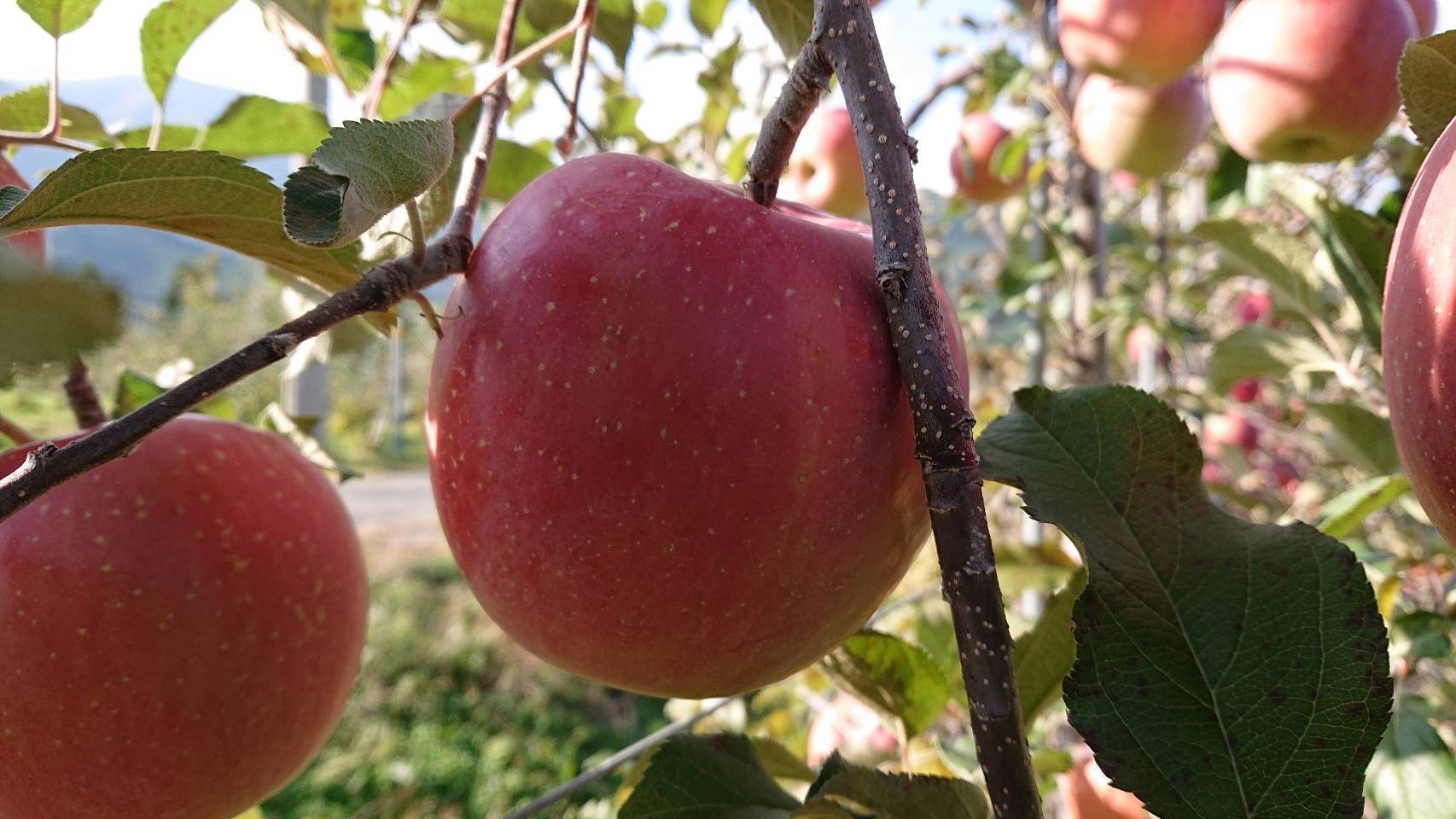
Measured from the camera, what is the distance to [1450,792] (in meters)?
0.49

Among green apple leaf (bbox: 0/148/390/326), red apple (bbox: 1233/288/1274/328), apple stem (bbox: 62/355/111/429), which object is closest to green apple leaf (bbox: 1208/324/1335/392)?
green apple leaf (bbox: 0/148/390/326)

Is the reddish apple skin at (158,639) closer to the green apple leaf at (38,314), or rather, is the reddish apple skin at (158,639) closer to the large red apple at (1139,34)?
the green apple leaf at (38,314)

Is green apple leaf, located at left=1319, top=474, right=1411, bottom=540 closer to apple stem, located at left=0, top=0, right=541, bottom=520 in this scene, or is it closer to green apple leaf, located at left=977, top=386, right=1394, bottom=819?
green apple leaf, located at left=977, top=386, right=1394, bottom=819

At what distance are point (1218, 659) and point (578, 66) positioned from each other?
1.30 feet

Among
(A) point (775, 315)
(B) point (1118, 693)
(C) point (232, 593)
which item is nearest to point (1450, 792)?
(B) point (1118, 693)

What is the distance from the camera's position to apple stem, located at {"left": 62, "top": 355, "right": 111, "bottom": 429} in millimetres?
491

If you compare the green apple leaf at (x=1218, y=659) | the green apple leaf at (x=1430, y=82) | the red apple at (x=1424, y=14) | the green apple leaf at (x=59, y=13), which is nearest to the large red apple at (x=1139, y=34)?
the red apple at (x=1424, y=14)

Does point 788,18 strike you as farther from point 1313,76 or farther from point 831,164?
point 831,164

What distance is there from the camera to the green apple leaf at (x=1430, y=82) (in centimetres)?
31

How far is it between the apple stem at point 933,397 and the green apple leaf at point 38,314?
27 centimetres

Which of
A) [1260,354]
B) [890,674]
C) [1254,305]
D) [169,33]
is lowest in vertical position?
[1254,305]

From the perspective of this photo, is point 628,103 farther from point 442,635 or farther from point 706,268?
point 442,635

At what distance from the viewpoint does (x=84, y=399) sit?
1.63 feet

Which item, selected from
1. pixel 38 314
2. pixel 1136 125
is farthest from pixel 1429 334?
pixel 1136 125
